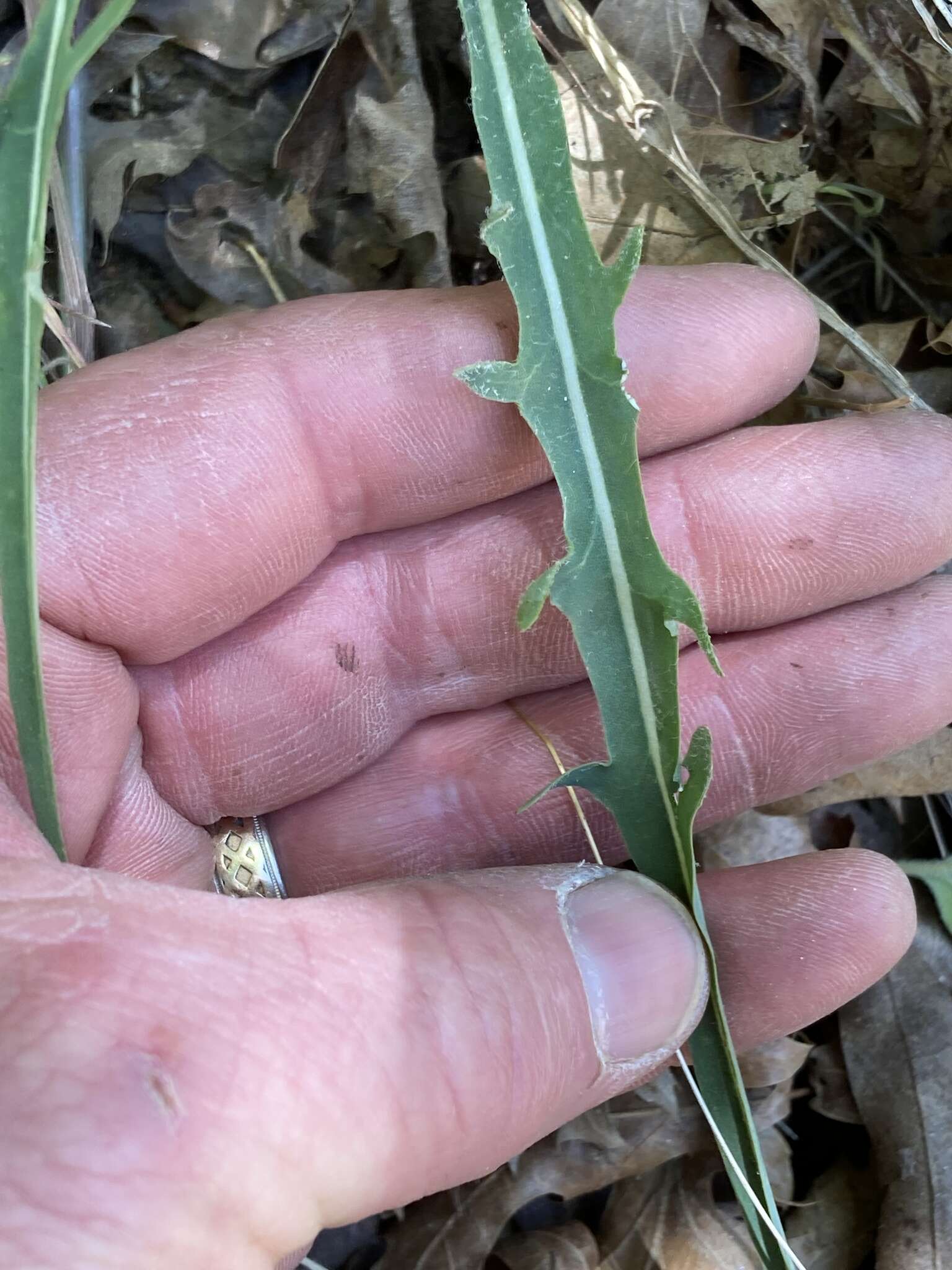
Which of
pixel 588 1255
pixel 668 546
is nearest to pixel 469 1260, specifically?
pixel 588 1255

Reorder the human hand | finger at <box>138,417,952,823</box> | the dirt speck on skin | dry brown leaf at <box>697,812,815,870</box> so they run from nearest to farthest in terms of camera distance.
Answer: the human hand
finger at <box>138,417,952,823</box>
the dirt speck on skin
dry brown leaf at <box>697,812,815,870</box>

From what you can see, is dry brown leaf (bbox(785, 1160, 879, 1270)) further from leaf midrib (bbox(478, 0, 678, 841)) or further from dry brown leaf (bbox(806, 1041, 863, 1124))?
leaf midrib (bbox(478, 0, 678, 841))

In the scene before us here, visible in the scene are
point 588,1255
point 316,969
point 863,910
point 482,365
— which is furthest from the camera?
point 588,1255

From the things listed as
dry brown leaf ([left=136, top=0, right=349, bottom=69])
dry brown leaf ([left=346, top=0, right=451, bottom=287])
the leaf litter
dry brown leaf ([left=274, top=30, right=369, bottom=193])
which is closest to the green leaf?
the leaf litter

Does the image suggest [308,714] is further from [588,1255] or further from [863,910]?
[588,1255]

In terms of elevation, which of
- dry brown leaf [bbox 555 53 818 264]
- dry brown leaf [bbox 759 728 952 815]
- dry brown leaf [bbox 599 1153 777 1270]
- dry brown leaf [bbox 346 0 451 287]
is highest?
dry brown leaf [bbox 346 0 451 287]

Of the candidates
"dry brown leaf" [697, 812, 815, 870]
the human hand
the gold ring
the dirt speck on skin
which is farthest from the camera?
"dry brown leaf" [697, 812, 815, 870]
